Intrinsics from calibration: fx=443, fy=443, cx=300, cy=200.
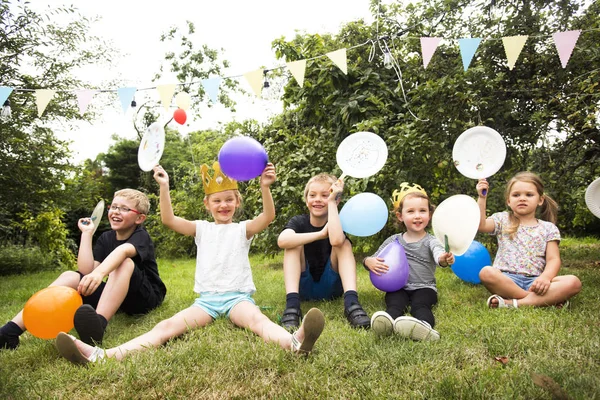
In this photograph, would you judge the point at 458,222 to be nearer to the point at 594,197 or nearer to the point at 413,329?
the point at 413,329

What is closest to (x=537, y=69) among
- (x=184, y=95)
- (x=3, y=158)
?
(x=184, y=95)

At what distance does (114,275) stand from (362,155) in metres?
1.77

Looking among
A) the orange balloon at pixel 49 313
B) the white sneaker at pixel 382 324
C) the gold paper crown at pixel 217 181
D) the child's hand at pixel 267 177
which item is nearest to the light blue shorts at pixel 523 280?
the white sneaker at pixel 382 324

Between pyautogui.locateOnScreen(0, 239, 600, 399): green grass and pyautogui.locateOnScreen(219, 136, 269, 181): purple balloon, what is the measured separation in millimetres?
877

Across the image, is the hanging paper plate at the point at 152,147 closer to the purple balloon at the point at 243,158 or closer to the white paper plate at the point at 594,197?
the purple balloon at the point at 243,158

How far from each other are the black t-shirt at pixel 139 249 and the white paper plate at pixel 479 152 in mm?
2194

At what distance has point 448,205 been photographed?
2.59 meters

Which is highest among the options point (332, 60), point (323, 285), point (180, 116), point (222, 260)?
point (332, 60)

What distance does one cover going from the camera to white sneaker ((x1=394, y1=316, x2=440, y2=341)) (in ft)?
6.80

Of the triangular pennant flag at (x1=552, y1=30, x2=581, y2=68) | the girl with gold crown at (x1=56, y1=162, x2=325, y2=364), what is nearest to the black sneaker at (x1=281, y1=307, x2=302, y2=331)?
the girl with gold crown at (x1=56, y1=162, x2=325, y2=364)

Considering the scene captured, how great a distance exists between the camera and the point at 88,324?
7.26 ft

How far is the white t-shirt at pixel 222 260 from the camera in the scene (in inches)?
103

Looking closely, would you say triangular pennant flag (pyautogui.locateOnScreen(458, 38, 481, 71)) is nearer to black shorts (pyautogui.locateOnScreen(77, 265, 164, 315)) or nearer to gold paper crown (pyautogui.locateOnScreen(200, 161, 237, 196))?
gold paper crown (pyautogui.locateOnScreen(200, 161, 237, 196))

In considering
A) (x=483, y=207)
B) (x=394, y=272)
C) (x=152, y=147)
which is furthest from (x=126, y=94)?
(x=483, y=207)
